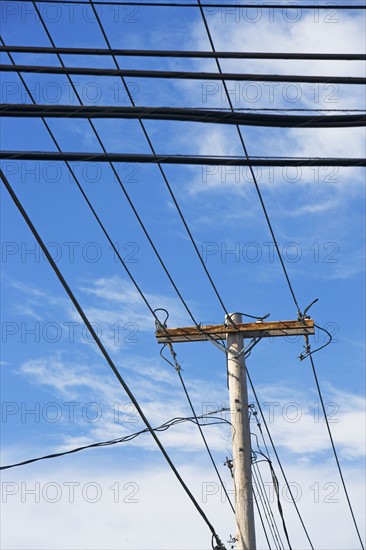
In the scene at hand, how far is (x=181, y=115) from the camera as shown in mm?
8375

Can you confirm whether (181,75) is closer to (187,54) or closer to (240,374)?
(187,54)

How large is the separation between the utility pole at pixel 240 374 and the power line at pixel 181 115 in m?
5.99

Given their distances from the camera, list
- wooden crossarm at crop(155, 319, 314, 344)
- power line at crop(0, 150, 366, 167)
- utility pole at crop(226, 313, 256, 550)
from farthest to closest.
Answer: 1. wooden crossarm at crop(155, 319, 314, 344)
2. utility pole at crop(226, 313, 256, 550)
3. power line at crop(0, 150, 366, 167)

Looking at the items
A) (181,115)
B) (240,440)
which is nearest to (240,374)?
(240,440)

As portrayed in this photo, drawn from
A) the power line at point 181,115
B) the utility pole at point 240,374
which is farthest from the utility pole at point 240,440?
the power line at point 181,115

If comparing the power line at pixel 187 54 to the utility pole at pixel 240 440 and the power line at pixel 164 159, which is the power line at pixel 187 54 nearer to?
the power line at pixel 164 159

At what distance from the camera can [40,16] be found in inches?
398

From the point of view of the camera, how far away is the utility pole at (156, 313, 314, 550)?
1283 cm

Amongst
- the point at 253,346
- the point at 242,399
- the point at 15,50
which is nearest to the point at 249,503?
the point at 242,399

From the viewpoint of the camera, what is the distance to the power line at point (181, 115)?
810 centimetres

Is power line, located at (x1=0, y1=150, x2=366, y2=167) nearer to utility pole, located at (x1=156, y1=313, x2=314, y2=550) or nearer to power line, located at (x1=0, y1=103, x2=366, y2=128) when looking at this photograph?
power line, located at (x1=0, y1=103, x2=366, y2=128)

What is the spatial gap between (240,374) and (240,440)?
98 centimetres

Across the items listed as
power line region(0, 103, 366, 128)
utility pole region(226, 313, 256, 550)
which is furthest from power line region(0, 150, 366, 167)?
utility pole region(226, 313, 256, 550)

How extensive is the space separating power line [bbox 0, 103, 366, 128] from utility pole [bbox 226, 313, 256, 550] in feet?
19.6
